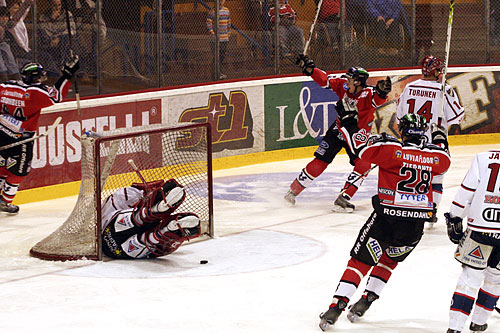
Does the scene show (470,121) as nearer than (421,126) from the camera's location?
No

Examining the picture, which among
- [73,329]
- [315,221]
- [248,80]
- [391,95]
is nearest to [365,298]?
[73,329]

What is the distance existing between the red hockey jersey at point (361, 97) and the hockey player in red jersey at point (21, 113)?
2.34 metres

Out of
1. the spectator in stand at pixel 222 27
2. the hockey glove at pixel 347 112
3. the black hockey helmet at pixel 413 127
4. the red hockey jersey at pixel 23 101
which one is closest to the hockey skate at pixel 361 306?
the black hockey helmet at pixel 413 127

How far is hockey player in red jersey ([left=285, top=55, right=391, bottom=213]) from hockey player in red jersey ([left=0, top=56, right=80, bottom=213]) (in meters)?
2.31

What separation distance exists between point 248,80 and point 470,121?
3.48 meters

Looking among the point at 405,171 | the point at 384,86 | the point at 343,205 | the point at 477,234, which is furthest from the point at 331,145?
the point at 477,234

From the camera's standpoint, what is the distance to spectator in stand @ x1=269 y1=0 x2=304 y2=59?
38.4ft

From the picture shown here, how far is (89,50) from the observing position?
9820mm

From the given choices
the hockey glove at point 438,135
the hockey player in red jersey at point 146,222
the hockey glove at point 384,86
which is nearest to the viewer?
the hockey player in red jersey at point 146,222

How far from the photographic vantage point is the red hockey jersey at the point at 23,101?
837cm

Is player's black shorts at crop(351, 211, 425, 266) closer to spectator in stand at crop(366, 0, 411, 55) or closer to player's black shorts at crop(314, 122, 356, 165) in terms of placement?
player's black shorts at crop(314, 122, 356, 165)

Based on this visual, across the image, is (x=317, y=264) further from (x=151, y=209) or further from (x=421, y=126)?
(x=421, y=126)

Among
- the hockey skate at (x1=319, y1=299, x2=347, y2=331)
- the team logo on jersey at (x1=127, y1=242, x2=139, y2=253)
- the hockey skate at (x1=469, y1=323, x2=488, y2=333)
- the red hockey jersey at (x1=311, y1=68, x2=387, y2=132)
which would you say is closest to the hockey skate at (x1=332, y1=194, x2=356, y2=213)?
the red hockey jersey at (x1=311, y1=68, x2=387, y2=132)

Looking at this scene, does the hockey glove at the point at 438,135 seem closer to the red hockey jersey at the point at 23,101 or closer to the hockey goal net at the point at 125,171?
the hockey goal net at the point at 125,171
